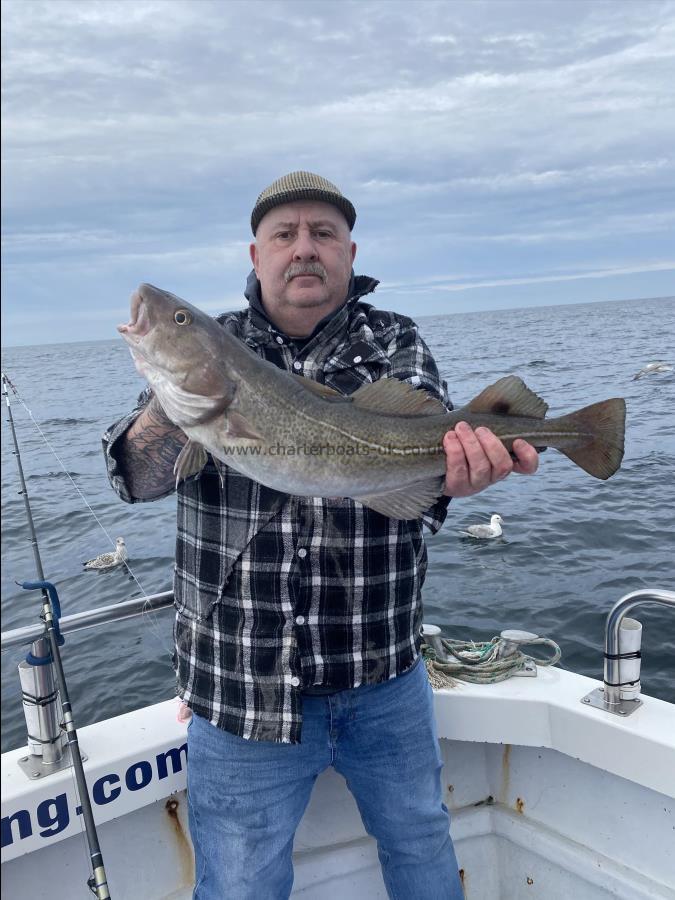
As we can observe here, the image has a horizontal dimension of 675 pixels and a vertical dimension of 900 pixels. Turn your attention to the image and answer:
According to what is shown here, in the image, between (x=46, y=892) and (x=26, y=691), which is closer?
(x=26, y=691)

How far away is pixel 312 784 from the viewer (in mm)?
3121

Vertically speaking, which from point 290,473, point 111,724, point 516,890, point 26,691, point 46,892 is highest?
point 290,473

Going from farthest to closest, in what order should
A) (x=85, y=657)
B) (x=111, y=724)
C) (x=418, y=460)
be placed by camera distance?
(x=85, y=657) → (x=111, y=724) → (x=418, y=460)

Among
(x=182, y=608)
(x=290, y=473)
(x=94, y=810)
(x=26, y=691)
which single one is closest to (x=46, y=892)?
(x=94, y=810)

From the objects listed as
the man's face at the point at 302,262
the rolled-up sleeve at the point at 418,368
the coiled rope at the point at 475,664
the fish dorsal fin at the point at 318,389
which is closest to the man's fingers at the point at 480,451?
the rolled-up sleeve at the point at 418,368

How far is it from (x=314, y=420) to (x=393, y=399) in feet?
1.21

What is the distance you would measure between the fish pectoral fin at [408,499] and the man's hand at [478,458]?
0.08 meters

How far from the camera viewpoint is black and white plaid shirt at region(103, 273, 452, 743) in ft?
9.60

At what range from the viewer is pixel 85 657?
8.39 meters

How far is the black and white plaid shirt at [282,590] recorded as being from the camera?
2926 millimetres

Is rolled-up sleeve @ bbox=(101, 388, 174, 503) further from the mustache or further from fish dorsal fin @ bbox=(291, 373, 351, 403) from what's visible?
the mustache

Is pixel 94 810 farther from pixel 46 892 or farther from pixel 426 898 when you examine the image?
pixel 426 898

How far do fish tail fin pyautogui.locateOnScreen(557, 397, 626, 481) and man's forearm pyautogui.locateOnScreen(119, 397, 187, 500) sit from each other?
1.65 m

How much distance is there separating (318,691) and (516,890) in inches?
87.3
